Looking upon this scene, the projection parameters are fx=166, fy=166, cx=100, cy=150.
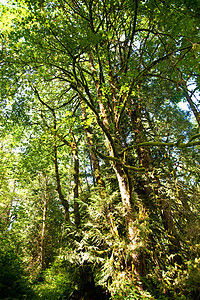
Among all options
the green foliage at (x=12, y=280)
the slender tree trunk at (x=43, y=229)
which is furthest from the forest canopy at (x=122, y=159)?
the slender tree trunk at (x=43, y=229)

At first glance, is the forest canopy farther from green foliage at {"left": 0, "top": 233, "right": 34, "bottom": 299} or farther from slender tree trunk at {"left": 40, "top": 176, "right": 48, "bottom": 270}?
slender tree trunk at {"left": 40, "top": 176, "right": 48, "bottom": 270}

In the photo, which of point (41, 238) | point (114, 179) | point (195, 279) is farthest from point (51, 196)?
point (195, 279)

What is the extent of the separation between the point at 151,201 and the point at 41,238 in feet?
31.7

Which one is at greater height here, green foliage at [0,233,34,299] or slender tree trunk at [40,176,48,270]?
slender tree trunk at [40,176,48,270]

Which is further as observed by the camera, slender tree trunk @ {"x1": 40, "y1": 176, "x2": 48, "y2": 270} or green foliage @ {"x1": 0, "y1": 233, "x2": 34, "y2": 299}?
slender tree trunk @ {"x1": 40, "y1": 176, "x2": 48, "y2": 270}

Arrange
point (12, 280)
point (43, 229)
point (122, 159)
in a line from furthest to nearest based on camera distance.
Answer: point (43, 229) < point (122, 159) < point (12, 280)

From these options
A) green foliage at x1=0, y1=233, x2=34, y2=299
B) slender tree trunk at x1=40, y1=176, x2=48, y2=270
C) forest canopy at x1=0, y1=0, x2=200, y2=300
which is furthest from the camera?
slender tree trunk at x1=40, y1=176, x2=48, y2=270

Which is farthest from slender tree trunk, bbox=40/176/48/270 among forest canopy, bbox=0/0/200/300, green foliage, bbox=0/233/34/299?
green foliage, bbox=0/233/34/299

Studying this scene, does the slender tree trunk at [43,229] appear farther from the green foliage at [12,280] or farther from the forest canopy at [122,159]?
the green foliage at [12,280]

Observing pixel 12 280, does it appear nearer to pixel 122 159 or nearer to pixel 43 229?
pixel 122 159

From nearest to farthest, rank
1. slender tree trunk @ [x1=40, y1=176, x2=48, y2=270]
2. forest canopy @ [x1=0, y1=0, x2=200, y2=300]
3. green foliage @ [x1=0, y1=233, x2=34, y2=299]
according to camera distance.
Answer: green foliage @ [x1=0, y1=233, x2=34, y2=299]
forest canopy @ [x1=0, y1=0, x2=200, y2=300]
slender tree trunk @ [x1=40, y1=176, x2=48, y2=270]

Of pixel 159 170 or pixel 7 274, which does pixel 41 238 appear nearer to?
pixel 7 274

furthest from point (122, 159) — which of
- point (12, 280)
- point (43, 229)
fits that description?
point (43, 229)

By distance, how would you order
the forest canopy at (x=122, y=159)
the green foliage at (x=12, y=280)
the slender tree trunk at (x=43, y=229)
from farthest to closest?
the slender tree trunk at (x=43, y=229), the forest canopy at (x=122, y=159), the green foliage at (x=12, y=280)
